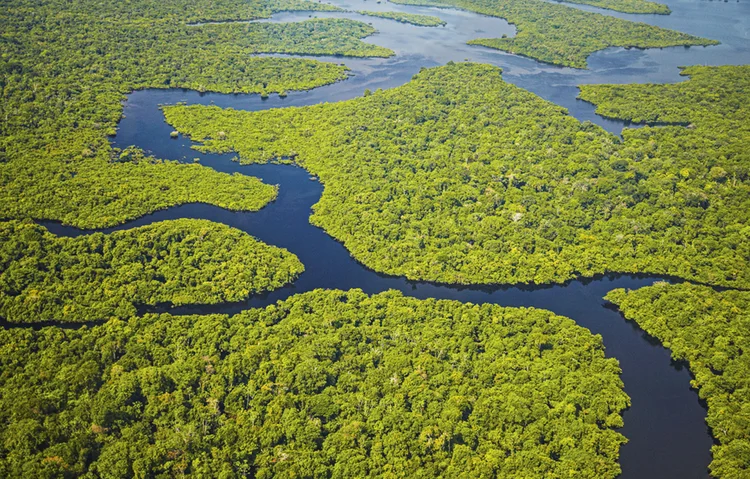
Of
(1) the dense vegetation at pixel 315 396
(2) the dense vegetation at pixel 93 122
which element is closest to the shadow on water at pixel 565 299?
(1) the dense vegetation at pixel 315 396

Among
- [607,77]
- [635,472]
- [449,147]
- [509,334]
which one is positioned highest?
[607,77]

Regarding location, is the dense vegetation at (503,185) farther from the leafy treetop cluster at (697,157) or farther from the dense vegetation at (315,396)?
the dense vegetation at (315,396)

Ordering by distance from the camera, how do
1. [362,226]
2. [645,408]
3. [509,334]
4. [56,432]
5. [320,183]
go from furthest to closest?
1. [320,183]
2. [362,226]
3. [509,334]
4. [645,408]
5. [56,432]

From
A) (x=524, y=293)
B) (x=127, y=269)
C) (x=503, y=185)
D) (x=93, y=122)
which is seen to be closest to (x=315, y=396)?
(x=127, y=269)

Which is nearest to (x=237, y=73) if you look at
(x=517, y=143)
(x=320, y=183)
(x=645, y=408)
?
(x=320, y=183)

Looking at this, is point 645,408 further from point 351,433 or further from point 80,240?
point 80,240

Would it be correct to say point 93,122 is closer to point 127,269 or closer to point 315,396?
point 127,269
